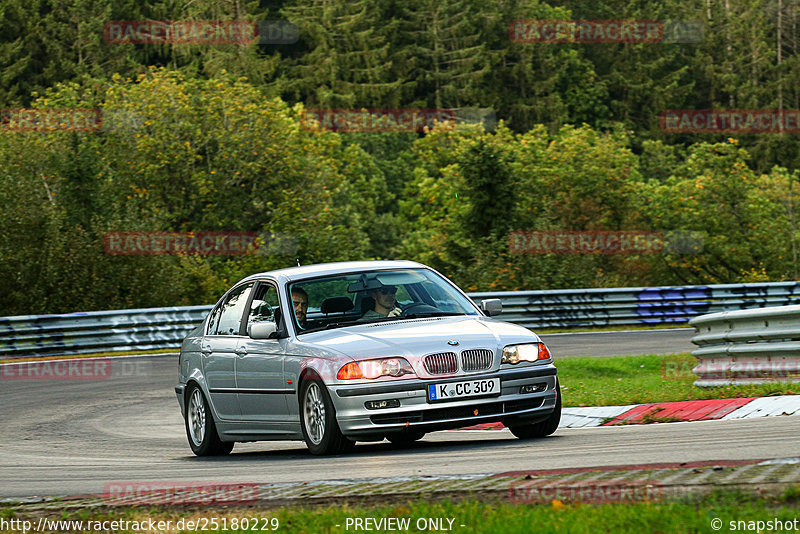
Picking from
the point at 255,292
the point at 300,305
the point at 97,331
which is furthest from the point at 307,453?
the point at 97,331

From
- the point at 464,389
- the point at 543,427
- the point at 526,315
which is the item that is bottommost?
the point at 526,315

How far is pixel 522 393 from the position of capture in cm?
1009

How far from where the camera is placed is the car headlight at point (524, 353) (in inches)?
397

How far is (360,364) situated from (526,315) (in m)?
20.3

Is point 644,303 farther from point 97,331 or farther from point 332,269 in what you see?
point 332,269

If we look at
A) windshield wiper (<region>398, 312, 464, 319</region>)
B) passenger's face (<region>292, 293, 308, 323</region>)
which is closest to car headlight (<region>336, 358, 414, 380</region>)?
windshield wiper (<region>398, 312, 464, 319</region>)

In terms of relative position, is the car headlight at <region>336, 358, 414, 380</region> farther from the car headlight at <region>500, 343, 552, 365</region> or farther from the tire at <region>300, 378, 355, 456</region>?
the car headlight at <region>500, 343, 552, 365</region>

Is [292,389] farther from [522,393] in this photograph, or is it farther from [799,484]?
[799,484]

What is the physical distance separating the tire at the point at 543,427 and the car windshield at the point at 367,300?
1.08 m

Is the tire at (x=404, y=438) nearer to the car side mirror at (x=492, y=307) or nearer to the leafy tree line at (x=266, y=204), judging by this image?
the car side mirror at (x=492, y=307)

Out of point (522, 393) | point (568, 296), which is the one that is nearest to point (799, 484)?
point (522, 393)

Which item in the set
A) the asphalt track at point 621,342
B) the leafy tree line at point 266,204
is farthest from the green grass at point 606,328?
the leafy tree line at point 266,204

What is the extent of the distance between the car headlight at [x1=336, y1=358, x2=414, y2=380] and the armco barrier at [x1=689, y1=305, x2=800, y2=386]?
5.21 m

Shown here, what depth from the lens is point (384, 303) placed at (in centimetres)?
1086
